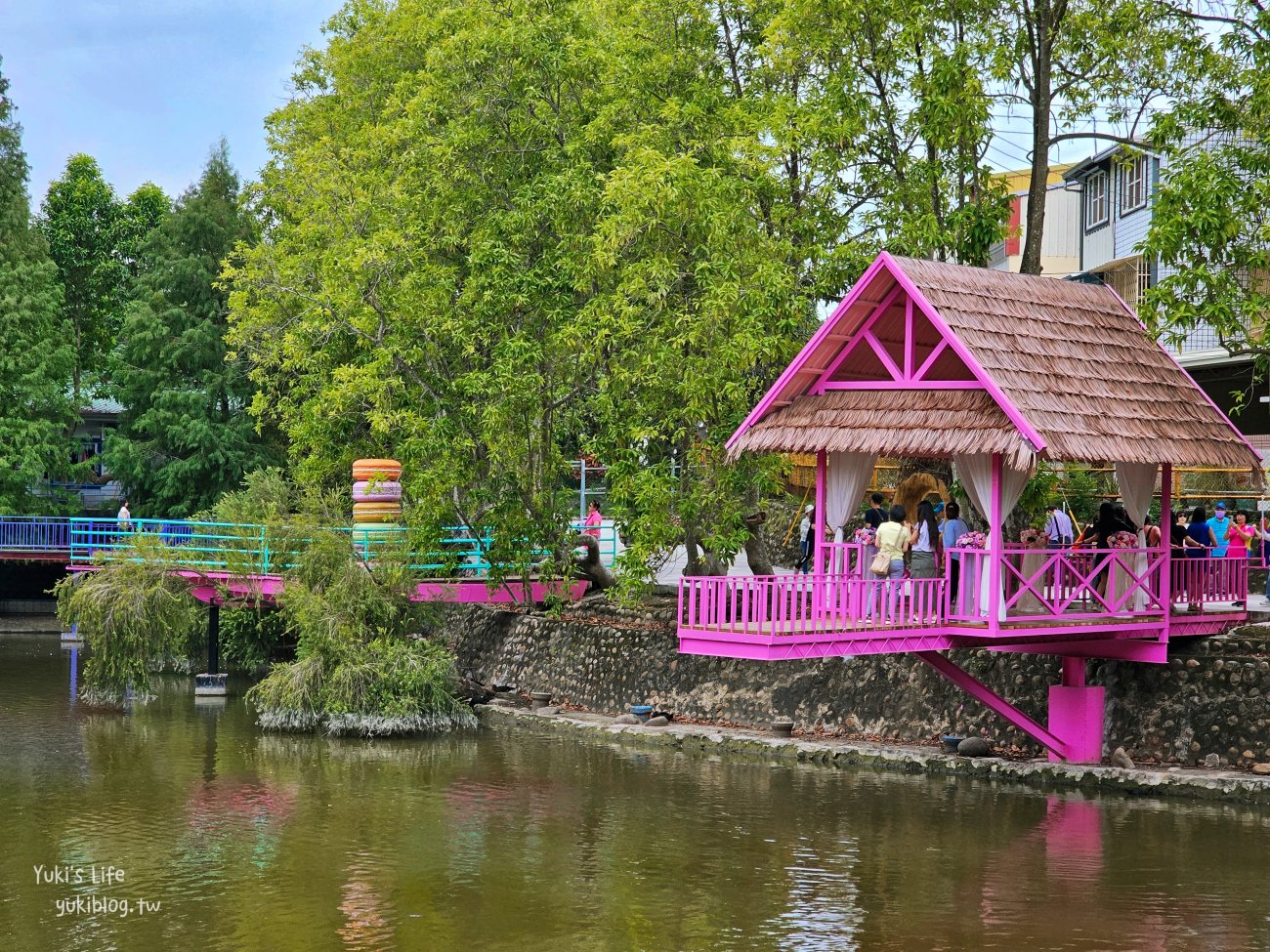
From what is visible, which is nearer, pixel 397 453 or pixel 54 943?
pixel 54 943

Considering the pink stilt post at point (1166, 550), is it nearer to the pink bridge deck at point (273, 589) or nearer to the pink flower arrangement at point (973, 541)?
the pink flower arrangement at point (973, 541)

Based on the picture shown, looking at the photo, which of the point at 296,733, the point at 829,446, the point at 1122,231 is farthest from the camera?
the point at 1122,231

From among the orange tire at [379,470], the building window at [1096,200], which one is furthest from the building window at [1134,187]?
the orange tire at [379,470]

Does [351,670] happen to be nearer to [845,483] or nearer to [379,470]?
[379,470]

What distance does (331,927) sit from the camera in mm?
14422

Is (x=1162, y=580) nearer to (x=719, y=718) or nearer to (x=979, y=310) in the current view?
(x=979, y=310)

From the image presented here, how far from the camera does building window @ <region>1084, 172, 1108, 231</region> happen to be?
39.4 m

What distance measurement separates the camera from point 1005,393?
18391mm

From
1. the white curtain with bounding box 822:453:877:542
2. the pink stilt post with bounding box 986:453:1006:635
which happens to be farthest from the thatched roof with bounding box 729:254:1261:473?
the white curtain with bounding box 822:453:877:542

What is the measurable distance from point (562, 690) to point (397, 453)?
5644 mm

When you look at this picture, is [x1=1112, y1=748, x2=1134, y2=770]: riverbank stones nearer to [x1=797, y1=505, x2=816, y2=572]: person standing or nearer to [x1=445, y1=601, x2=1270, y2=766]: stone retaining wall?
[x1=445, y1=601, x2=1270, y2=766]: stone retaining wall

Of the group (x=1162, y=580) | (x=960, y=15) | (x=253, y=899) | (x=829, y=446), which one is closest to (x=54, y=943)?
(x=253, y=899)

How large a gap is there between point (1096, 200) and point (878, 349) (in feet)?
75.1

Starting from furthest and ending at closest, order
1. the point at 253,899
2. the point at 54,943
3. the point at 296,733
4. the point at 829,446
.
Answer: the point at 296,733 < the point at 829,446 < the point at 253,899 < the point at 54,943
